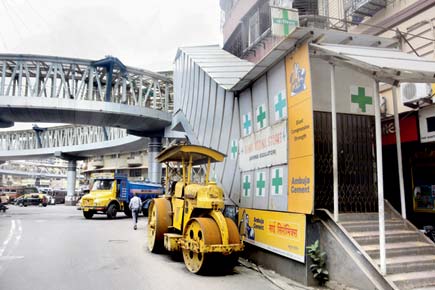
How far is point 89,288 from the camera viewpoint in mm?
6555

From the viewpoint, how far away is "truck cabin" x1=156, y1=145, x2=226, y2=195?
9078 mm

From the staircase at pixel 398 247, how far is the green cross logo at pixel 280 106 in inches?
99.0

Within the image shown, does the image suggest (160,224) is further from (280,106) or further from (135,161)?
(135,161)

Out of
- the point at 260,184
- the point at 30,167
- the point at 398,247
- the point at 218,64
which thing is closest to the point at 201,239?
the point at 260,184

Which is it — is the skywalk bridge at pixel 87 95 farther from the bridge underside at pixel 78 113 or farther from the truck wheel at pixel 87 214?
the truck wheel at pixel 87 214

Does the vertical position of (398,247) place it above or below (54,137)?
below

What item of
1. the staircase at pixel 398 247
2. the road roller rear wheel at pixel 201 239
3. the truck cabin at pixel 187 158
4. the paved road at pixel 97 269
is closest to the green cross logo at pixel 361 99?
the staircase at pixel 398 247

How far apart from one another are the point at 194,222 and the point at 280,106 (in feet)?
10.9

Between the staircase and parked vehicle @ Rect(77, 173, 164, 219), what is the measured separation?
17.4 meters

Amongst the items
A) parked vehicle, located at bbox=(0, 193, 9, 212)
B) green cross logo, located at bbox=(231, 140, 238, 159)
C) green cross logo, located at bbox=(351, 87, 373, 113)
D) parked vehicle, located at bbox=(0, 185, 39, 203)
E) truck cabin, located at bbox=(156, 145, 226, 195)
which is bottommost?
parked vehicle, located at bbox=(0, 193, 9, 212)

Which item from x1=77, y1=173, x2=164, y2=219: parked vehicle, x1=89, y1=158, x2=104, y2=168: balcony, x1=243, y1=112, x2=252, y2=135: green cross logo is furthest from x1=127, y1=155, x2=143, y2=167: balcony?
x1=243, y1=112, x2=252, y2=135: green cross logo

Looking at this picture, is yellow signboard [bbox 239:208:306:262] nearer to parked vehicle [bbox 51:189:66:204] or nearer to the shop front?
the shop front

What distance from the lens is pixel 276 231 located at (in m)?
7.73

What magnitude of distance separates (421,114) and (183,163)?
606 centimetres
